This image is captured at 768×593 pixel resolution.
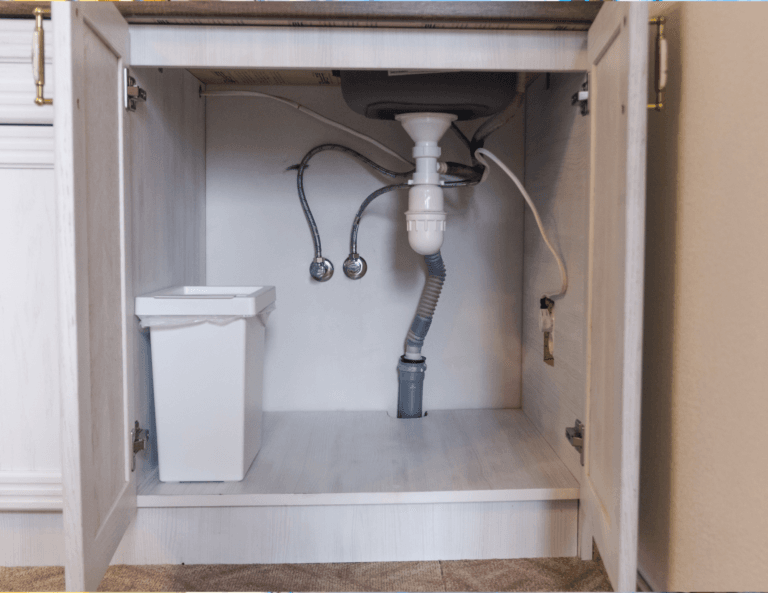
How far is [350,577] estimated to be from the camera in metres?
0.96

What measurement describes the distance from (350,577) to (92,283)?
0.61 m

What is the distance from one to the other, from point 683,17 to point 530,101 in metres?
0.64

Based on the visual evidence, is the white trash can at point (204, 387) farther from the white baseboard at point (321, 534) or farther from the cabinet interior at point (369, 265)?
the cabinet interior at point (369, 265)

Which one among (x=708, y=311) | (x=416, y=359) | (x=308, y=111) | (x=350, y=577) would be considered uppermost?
(x=308, y=111)

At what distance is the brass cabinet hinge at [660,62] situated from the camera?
30.1 inches

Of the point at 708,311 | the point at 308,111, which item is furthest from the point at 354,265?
the point at 708,311

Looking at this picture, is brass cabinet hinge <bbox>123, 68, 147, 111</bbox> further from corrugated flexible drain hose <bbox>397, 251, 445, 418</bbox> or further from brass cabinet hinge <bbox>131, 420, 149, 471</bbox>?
corrugated flexible drain hose <bbox>397, 251, 445, 418</bbox>

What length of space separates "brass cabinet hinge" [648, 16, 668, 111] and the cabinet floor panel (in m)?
0.62

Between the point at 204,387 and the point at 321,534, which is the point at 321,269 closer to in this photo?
the point at 204,387

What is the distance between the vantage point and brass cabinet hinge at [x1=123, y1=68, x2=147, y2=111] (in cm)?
90

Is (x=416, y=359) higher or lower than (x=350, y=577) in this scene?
higher

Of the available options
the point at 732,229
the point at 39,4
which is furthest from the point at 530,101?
the point at 39,4

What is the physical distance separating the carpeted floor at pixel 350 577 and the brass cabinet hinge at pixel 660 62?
2.41 feet

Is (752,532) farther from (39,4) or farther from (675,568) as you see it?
(39,4)
